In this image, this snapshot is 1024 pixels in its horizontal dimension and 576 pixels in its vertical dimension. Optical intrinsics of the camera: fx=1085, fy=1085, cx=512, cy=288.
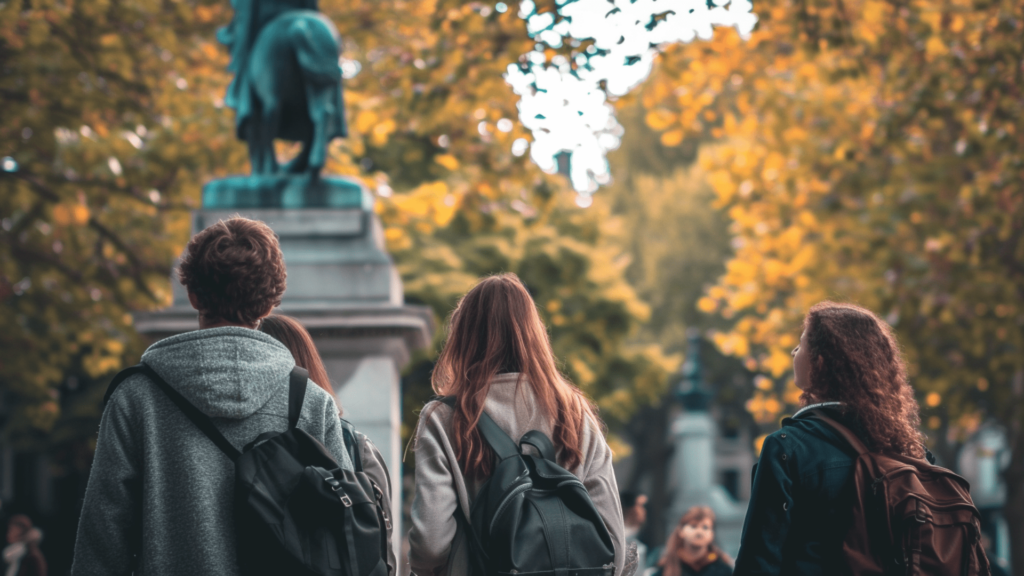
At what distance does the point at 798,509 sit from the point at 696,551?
4.04 m

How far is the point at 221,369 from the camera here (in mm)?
2684

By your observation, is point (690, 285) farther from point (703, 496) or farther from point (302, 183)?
point (302, 183)

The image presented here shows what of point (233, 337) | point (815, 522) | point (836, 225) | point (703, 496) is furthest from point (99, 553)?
point (703, 496)

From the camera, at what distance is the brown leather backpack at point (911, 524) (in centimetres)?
288

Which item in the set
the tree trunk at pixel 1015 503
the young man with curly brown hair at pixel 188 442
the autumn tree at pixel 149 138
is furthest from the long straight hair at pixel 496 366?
the tree trunk at pixel 1015 503

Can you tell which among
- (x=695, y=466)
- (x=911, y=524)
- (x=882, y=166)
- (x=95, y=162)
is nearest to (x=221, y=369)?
(x=911, y=524)

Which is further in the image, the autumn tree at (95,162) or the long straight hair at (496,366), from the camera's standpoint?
the autumn tree at (95,162)

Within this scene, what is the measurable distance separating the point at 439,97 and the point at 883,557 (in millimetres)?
6080

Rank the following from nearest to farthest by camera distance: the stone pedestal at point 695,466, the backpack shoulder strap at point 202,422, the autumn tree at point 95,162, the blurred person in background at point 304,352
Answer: the backpack shoulder strap at point 202,422 → the blurred person in background at point 304,352 → the autumn tree at point 95,162 → the stone pedestal at point 695,466

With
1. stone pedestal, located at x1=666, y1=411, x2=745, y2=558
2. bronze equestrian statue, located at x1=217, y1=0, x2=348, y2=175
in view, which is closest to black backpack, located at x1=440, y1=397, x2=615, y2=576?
bronze equestrian statue, located at x1=217, y1=0, x2=348, y2=175

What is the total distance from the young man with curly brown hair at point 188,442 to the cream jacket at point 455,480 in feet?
1.22

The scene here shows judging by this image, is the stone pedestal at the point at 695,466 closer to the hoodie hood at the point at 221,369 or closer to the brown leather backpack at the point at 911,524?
the brown leather backpack at the point at 911,524

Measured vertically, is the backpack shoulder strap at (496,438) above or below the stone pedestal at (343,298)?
below

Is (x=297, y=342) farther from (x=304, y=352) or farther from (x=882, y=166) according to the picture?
(x=882, y=166)
